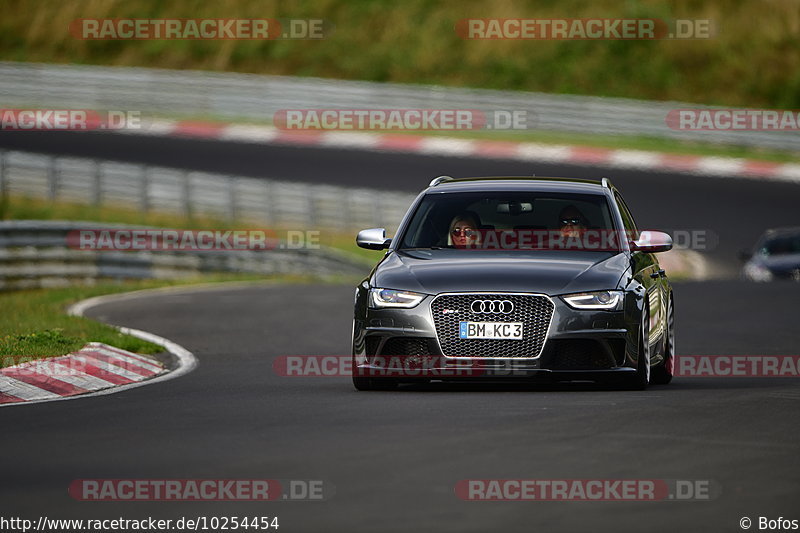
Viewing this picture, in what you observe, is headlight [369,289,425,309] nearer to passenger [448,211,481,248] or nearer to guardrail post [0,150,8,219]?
passenger [448,211,481,248]

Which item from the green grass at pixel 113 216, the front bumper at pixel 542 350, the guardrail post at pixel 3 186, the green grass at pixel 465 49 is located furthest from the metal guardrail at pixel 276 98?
the front bumper at pixel 542 350

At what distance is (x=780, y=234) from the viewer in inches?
1212

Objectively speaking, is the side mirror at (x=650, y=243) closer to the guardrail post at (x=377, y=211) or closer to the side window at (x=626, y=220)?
the side window at (x=626, y=220)

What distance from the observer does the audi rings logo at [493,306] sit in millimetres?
11234

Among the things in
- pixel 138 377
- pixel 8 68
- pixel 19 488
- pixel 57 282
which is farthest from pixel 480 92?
pixel 19 488

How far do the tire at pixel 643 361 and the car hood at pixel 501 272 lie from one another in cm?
40

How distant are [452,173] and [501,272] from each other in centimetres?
2860

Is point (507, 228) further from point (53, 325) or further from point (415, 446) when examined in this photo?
point (53, 325)

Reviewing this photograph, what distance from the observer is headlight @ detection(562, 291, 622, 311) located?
11.3 metres

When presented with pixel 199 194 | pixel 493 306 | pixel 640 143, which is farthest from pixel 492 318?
pixel 640 143

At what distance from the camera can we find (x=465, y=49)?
55094 millimetres

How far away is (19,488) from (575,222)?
574cm

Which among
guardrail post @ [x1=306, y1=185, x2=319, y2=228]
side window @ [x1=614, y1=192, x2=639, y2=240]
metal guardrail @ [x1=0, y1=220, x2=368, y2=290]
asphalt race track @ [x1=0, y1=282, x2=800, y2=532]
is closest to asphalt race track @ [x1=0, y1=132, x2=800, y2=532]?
asphalt race track @ [x1=0, y1=282, x2=800, y2=532]

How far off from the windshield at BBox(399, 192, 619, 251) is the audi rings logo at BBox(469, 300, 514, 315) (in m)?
0.98
